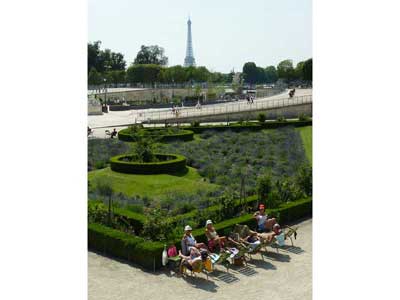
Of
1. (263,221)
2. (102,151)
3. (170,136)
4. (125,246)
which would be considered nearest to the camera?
(125,246)

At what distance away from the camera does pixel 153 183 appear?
18438 mm

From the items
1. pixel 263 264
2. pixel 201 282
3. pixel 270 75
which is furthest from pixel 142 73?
pixel 201 282

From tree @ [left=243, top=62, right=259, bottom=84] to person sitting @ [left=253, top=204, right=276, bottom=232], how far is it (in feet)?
317

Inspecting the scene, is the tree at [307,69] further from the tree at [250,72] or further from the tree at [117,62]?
the tree at [117,62]

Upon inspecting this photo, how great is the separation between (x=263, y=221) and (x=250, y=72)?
97929mm

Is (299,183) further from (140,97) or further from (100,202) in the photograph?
(140,97)

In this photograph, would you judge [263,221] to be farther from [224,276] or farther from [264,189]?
[264,189]

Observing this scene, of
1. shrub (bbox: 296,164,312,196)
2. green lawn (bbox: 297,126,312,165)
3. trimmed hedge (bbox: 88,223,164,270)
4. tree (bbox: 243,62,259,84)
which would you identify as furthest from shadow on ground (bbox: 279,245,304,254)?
tree (bbox: 243,62,259,84)

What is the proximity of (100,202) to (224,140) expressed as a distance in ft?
45.4

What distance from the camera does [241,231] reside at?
1191 cm

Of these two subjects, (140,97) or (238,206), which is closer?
(238,206)

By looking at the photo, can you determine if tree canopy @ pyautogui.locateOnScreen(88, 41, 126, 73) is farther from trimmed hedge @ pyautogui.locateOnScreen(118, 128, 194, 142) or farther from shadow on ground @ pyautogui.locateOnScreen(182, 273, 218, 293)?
shadow on ground @ pyautogui.locateOnScreen(182, 273, 218, 293)

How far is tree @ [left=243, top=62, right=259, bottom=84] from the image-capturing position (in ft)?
352
